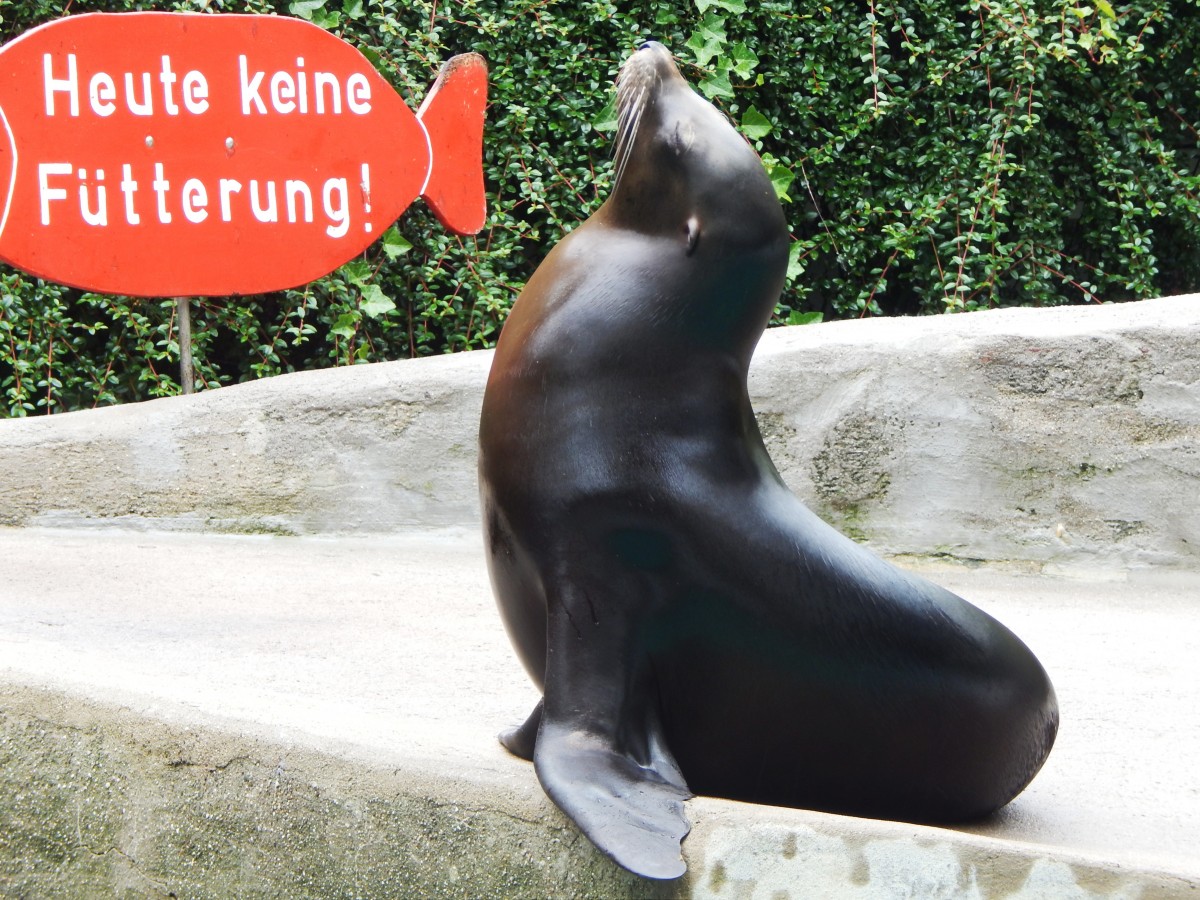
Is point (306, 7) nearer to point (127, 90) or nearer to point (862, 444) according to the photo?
point (127, 90)

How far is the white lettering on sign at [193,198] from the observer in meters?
4.27

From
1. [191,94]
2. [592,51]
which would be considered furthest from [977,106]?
[191,94]

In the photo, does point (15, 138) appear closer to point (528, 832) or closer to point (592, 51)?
point (592, 51)

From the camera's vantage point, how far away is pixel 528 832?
1.57 metres

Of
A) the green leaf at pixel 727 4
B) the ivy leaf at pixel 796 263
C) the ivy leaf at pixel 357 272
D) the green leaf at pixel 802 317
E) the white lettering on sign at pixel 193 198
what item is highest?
the green leaf at pixel 727 4

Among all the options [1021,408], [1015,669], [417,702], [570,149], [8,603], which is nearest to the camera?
[1015,669]

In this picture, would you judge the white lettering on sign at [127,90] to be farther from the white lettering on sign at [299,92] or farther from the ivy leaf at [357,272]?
the ivy leaf at [357,272]

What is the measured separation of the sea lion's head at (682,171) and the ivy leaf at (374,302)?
377 centimetres

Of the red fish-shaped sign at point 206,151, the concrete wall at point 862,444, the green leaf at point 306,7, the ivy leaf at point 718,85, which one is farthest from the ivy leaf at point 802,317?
the green leaf at point 306,7

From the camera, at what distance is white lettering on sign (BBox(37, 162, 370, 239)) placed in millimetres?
4273

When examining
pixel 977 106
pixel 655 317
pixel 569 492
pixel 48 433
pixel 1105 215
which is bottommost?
pixel 48 433

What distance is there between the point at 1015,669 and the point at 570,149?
424 cm

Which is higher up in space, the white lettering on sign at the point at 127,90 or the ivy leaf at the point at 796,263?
the white lettering on sign at the point at 127,90

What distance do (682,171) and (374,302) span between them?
3.91 m
